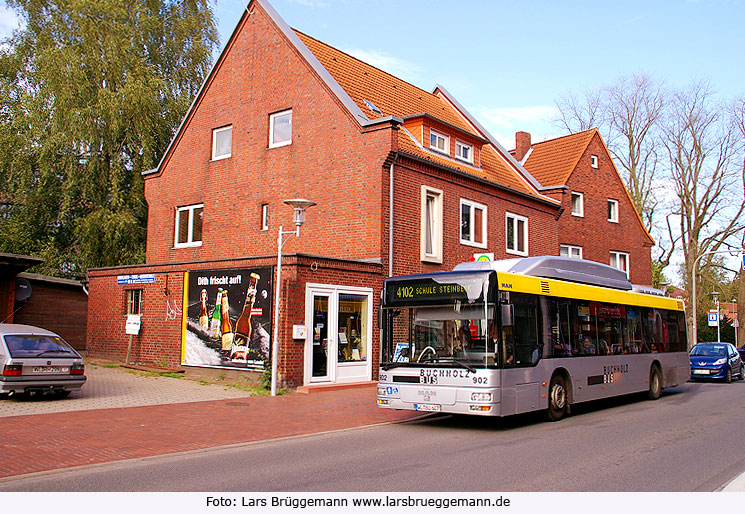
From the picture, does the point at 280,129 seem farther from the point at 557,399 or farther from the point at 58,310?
the point at 557,399

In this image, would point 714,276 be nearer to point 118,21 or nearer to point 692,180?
point 692,180

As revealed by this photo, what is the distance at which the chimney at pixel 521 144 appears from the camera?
117 ft

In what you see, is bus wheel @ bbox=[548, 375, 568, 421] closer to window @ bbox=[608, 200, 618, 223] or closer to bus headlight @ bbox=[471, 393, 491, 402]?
bus headlight @ bbox=[471, 393, 491, 402]

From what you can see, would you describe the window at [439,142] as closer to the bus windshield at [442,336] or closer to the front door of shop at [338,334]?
the front door of shop at [338,334]

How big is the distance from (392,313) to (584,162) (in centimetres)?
2363

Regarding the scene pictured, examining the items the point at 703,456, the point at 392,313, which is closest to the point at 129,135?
the point at 392,313

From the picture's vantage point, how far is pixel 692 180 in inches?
1674

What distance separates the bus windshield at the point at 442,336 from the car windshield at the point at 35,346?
7.41 meters

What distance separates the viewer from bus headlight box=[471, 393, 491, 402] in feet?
35.8

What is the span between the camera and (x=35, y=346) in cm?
1423

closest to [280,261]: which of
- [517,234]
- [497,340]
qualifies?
[497,340]

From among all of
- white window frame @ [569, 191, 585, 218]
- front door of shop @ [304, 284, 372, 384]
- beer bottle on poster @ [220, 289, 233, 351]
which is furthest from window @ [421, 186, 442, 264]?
white window frame @ [569, 191, 585, 218]

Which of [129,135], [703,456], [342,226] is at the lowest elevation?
[703,456]

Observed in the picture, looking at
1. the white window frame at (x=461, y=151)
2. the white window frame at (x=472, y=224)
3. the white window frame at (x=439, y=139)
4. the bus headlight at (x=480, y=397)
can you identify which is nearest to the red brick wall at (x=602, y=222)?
the white window frame at (x=461, y=151)
